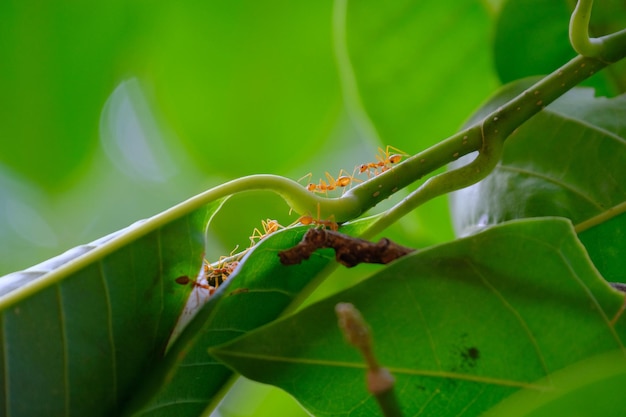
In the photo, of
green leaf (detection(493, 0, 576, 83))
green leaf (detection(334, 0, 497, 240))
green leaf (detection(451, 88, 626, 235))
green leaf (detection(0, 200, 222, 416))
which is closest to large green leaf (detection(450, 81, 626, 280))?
green leaf (detection(451, 88, 626, 235))

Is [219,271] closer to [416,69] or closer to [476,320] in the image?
[476,320]

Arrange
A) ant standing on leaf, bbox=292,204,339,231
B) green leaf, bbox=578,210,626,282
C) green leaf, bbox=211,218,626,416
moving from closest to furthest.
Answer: green leaf, bbox=211,218,626,416, ant standing on leaf, bbox=292,204,339,231, green leaf, bbox=578,210,626,282

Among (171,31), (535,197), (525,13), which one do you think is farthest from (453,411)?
(171,31)

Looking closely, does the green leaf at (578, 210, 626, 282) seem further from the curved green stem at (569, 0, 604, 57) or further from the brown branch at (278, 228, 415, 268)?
the brown branch at (278, 228, 415, 268)

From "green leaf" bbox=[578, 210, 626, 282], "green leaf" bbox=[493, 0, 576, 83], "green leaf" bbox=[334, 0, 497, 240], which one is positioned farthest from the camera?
"green leaf" bbox=[334, 0, 497, 240]

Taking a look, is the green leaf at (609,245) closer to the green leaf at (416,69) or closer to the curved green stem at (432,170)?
the curved green stem at (432,170)
